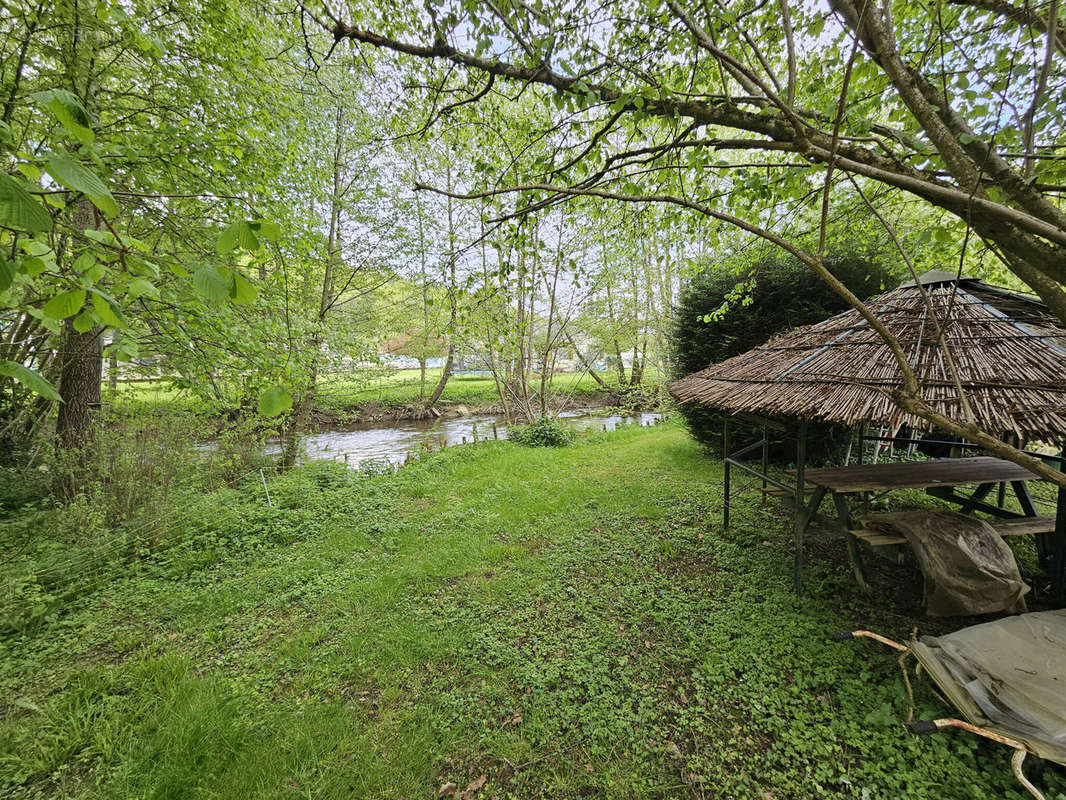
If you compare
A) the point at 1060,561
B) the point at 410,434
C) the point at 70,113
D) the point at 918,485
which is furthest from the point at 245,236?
the point at 410,434

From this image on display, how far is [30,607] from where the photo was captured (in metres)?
2.99

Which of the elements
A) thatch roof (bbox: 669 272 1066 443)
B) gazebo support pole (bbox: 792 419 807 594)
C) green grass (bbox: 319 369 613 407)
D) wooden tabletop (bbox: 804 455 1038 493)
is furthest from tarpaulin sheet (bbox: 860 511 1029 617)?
green grass (bbox: 319 369 613 407)

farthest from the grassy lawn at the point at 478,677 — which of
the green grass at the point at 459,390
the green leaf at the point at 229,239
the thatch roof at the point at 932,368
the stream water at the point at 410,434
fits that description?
the green grass at the point at 459,390

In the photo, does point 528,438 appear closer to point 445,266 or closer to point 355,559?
point 355,559

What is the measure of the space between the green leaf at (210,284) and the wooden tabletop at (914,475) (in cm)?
412

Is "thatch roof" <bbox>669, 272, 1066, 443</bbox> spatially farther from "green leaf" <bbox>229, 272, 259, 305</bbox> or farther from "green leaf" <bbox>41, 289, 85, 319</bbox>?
"green leaf" <bbox>41, 289, 85, 319</bbox>

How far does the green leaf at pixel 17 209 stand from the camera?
0.87 m

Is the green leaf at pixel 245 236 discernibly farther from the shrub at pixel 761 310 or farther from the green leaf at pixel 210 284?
the shrub at pixel 761 310

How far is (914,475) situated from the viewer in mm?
3330

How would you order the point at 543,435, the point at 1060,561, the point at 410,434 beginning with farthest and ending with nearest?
1. the point at 410,434
2. the point at 543,435
3. the point at 1060,561

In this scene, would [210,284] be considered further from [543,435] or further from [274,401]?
[543,435]

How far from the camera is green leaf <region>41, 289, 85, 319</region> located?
1.10 meters

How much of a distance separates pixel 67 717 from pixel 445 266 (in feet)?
12.1

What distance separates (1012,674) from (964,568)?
856mm
